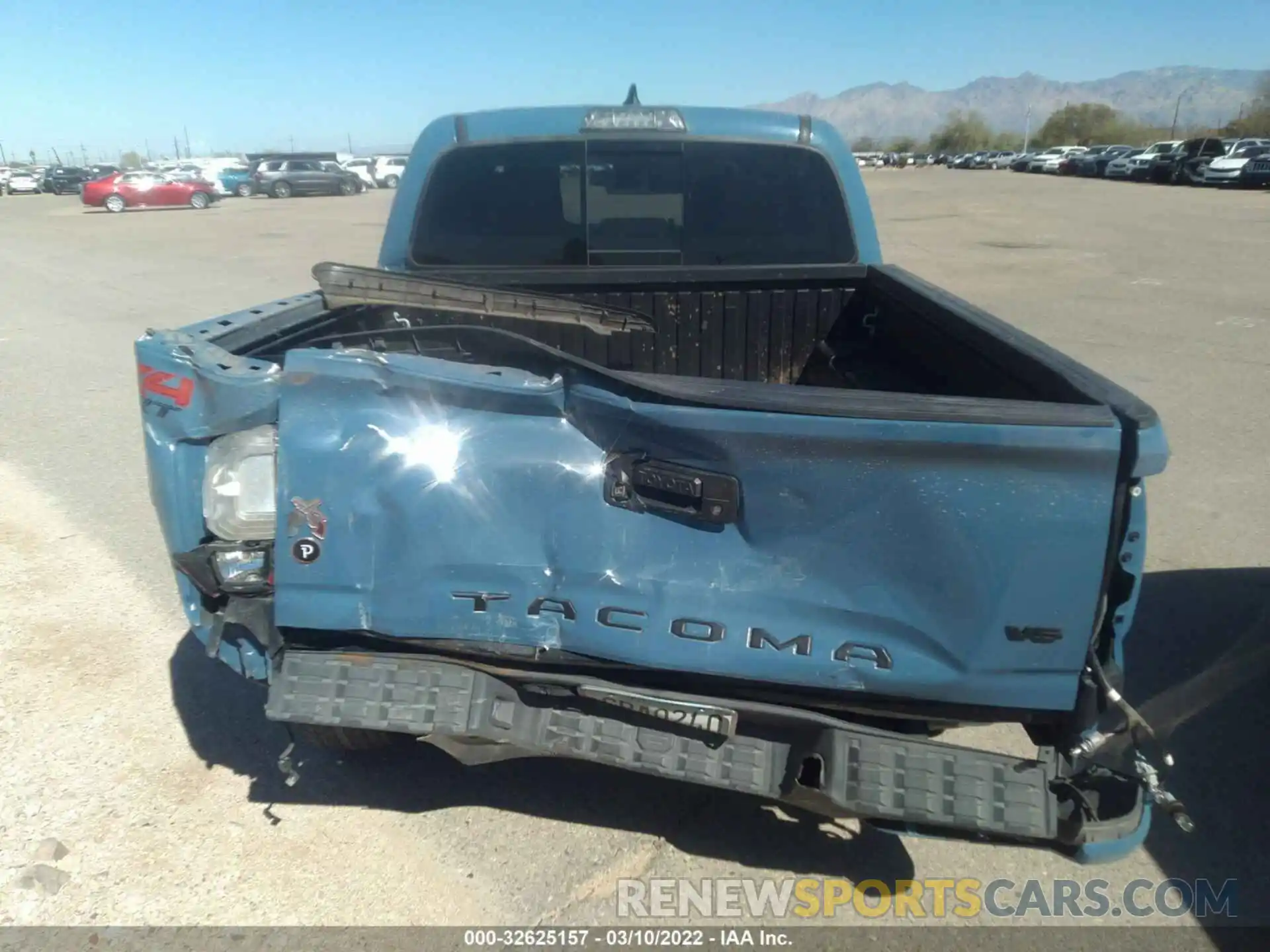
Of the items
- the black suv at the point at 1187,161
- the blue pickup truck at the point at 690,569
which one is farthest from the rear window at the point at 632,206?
the black suv at the point at 1187,161

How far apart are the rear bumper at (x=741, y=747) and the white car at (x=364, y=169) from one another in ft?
151

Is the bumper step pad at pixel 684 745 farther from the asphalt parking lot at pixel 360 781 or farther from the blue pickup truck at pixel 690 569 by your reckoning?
the asphalt parking lot at pixel 360 781

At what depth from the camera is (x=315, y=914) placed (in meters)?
2.76

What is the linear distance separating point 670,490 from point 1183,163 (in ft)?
147

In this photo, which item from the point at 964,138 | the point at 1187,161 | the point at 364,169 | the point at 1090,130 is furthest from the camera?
the point at 964,138

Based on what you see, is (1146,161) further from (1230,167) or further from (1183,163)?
(1230,167)

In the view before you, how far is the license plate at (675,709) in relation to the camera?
2373mm

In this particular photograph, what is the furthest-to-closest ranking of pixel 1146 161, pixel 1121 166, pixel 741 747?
pixel 1121 166 → pixel 1146 161 → pixel 741 747

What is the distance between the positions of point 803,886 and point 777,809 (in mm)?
344

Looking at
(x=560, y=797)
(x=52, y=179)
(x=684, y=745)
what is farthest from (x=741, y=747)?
(x=52, y=179)

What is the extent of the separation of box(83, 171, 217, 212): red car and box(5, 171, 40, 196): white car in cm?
1712

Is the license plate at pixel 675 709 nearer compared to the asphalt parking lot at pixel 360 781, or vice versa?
the license plate at pixel 675 709

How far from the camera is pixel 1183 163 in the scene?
39.0m

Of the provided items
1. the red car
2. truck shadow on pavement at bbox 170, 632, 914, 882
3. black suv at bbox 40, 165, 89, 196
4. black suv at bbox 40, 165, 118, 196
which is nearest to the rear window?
truck shadow on pavement at bbox 170, 632, 914, 882
